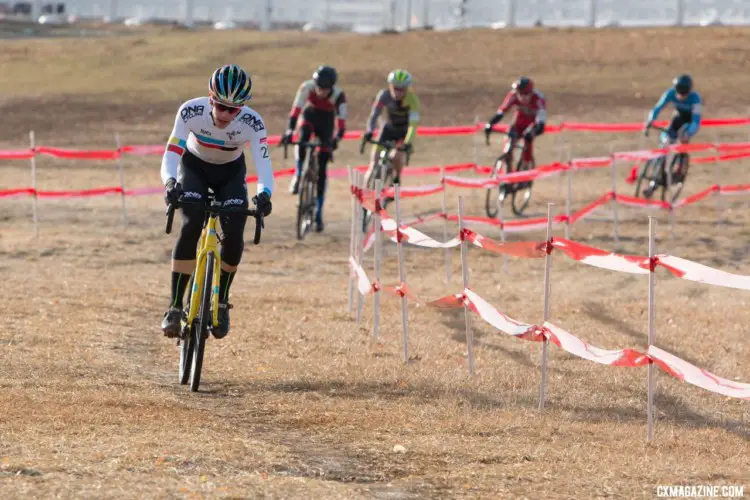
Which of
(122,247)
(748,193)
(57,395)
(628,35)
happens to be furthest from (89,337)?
(628,35)

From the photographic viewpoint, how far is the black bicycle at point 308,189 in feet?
55.8

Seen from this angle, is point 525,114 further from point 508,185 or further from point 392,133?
point 392,133

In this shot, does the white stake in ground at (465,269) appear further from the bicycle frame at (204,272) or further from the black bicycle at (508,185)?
A: the black bicycle at (508,185)

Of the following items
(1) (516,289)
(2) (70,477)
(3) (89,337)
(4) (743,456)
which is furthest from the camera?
(1) (516,289)

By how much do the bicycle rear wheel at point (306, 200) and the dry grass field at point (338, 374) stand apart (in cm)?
25

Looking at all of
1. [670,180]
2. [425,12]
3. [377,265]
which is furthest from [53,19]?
[377,265]

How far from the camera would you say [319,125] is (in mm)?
17016

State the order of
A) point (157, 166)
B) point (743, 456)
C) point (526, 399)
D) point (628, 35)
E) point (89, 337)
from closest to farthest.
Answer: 1. point (743, 456)
2. point (526, 399)
3. point (89, 337)
4. point (157, 166)
5. point (628, 35)

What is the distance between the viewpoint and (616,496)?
20.9ft

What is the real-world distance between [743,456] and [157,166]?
22.3m

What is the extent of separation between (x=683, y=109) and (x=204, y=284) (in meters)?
13.0

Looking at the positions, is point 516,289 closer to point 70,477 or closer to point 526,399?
point 526,399

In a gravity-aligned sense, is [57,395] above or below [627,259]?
below

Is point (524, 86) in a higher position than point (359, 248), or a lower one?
higher
